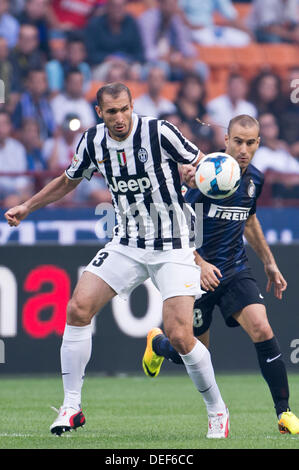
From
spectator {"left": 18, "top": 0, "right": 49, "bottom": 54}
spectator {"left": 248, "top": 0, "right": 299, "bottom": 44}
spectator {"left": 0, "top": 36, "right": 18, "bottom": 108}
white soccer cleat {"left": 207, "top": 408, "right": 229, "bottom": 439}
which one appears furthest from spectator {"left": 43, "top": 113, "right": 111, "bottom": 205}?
white soccer cleat {"left": 207, "top": 408, "right": 229, "bottom": 439}

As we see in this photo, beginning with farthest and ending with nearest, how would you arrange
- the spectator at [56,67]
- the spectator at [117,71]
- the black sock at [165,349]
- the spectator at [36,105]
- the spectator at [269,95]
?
the spectator at [269,95] < the spectator at [56,67] < the spectator at [117,71] < the spectator at [36,105] < the black sock at [165,349]

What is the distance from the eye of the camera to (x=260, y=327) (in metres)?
6.30

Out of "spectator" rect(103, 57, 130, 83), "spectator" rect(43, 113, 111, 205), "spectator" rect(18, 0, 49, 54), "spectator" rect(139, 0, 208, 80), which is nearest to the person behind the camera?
"spectator" rect(43, 113, 111, 205)

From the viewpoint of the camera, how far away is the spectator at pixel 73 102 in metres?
12.9

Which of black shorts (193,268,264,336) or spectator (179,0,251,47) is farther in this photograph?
spectator (179,0,251,47)

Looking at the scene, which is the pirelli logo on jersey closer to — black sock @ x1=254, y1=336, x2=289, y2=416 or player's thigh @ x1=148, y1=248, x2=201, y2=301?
player's thigh @ x1=148, y1=248, x2=201, y2=301

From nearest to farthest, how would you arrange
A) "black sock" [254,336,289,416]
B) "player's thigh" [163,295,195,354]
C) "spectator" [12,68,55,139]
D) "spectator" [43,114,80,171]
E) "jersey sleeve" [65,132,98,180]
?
"player's thigh" [163,295,195,354] → "jersey sleeve" [65,132,98,180] → "black sock" [254,336,289,416] → "spectator" [43,114,80,171] → "spectator" [12,68,55,139]

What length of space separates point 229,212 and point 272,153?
5.99 m

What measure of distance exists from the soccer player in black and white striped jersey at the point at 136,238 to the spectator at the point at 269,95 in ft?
25.6

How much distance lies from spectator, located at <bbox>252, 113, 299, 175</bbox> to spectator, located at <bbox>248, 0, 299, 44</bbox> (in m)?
3.17

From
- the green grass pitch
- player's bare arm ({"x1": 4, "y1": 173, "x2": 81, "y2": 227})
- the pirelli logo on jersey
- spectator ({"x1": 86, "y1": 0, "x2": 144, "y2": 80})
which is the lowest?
the green grass pitch

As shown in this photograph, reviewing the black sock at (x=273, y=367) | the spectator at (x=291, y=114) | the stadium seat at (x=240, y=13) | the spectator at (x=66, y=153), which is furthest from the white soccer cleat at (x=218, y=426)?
the stadium seat at (x=240, y=13)

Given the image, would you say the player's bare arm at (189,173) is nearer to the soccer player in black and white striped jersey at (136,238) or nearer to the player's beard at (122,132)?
the soccer player in black and white striped jersey at (136,238)

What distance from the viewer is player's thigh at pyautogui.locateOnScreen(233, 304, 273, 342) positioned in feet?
20.7
